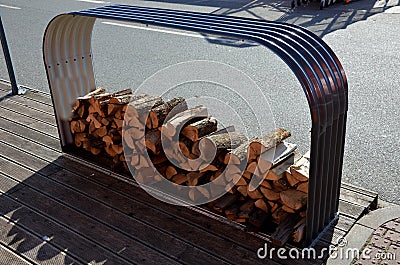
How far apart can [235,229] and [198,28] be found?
147 cm

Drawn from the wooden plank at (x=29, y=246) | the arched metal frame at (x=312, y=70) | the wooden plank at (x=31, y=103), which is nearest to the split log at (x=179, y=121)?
the arched metal frame at (x=312, y=70)

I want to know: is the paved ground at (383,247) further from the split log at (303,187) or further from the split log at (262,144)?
the split log at (262,144)

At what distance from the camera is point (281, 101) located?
5.89m

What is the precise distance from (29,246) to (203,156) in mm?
1425

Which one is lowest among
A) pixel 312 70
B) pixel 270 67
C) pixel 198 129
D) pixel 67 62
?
pixel 270 67

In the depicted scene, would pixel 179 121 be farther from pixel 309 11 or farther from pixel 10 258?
pixel 309 11

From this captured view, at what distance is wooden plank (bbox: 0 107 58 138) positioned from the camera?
16.3 ft

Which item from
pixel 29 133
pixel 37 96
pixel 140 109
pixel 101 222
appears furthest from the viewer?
pixel 37 96

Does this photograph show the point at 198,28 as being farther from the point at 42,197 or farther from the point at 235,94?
the point at 235,94

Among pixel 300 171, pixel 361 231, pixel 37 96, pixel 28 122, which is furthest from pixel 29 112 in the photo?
pixel 361 231

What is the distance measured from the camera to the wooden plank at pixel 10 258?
3072mm

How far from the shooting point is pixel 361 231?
3252 millimetres

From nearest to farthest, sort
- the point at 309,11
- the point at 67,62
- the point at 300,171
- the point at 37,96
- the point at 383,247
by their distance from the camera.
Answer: the point at 383,247
the point at 300,171
the point at 67,62
the point at 37,96
the point at 309,11

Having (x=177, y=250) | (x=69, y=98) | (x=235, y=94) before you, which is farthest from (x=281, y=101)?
Result: (x=177, y=250)
